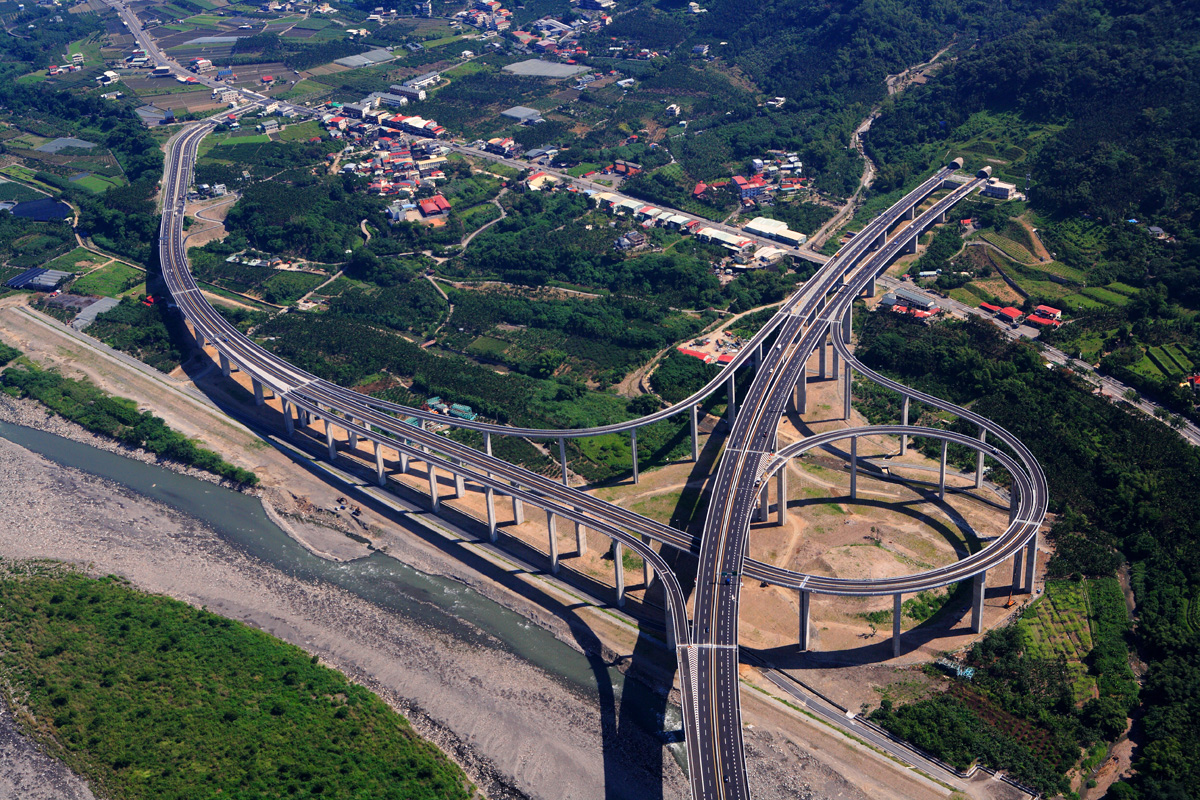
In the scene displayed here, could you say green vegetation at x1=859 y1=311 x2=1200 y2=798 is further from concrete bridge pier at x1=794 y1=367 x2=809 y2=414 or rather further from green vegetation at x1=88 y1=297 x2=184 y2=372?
green vegetation at x1=88 y1=297 x2=184 y2=372

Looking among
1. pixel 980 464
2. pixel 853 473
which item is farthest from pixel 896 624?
pixel 980 464

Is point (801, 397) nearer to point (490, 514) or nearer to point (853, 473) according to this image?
point (853, 473)

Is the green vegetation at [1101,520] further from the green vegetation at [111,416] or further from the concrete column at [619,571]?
the green vegetation at [111,416]

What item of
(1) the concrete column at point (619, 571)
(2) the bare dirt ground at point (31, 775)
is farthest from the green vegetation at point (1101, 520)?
(2) the bare dirt ground at point (31, 775)

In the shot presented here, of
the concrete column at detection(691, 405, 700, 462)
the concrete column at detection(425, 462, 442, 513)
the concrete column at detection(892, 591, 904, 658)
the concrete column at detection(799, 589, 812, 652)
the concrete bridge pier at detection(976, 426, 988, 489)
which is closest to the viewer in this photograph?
the concrete column at detection(892, 591, 904, 658)

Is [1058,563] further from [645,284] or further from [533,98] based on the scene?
[533,98]

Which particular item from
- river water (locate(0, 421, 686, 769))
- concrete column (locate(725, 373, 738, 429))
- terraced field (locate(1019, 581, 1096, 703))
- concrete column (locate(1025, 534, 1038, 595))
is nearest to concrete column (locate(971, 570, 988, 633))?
terraced field (locate(1019, 581, 1096, 703))
